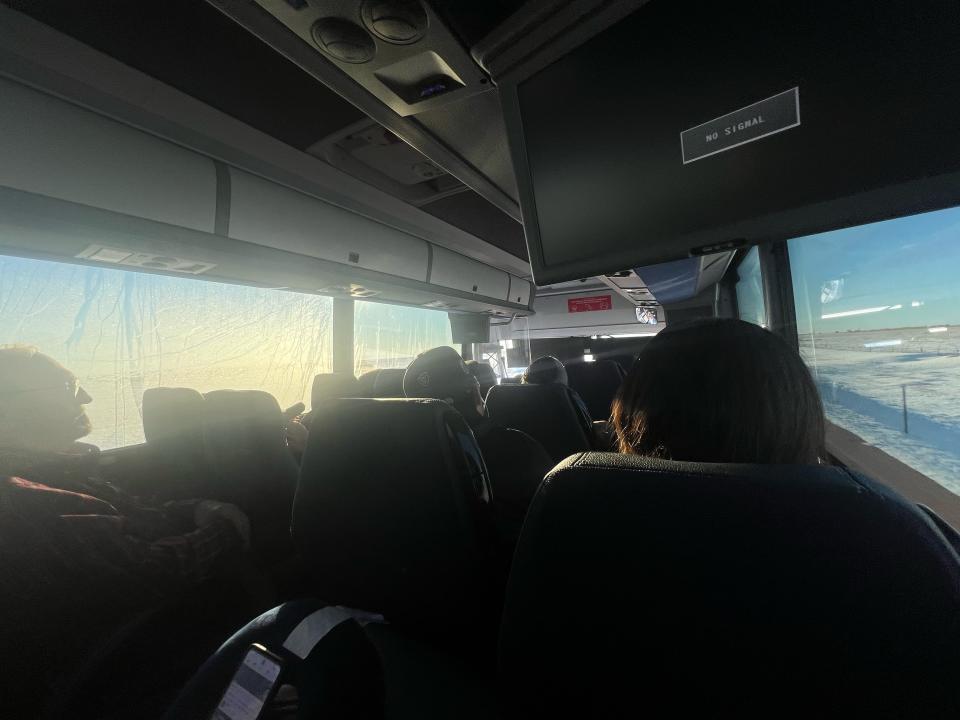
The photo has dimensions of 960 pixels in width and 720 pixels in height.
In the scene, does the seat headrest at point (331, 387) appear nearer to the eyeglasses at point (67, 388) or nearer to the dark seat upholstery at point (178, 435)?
the dark seat upholstery at point (178, 435)

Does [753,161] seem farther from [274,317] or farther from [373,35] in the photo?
[274,317]

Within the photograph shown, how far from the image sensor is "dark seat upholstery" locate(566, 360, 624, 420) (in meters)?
6.55

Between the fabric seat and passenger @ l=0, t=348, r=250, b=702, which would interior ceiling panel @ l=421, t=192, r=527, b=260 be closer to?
the fabric seat

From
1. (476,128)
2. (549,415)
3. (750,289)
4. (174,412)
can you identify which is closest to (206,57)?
(476,128)

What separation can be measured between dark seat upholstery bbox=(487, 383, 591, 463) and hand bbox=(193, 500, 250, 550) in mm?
1781

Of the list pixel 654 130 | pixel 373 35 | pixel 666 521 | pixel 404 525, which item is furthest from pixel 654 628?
pixel 373 35

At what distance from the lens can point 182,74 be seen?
1.77m

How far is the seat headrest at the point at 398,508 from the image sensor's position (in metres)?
1.29

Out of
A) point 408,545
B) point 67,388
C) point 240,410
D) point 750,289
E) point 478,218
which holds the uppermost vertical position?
point 478,218

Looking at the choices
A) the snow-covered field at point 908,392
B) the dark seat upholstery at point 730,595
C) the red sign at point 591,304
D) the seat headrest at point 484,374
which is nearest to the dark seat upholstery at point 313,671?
the dark seat upholstery at point 730,595

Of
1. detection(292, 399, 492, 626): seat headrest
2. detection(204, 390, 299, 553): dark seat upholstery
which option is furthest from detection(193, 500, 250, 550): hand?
detection(292, 399, 492, 626): seat headrest

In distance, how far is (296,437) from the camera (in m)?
3.58

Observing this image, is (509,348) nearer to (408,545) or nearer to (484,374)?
(484,374)

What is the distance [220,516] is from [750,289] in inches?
181
